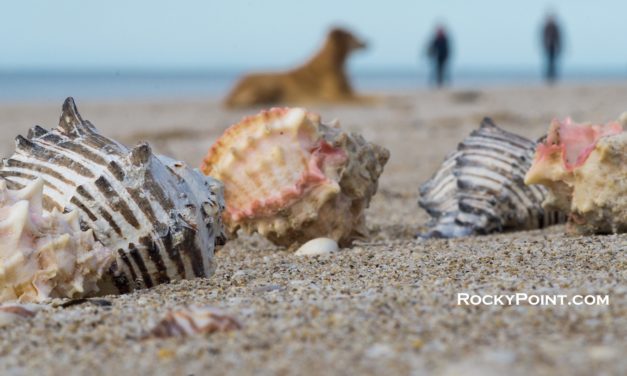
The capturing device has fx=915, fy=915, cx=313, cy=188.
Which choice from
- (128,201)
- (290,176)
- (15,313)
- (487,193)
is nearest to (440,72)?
(487,193)

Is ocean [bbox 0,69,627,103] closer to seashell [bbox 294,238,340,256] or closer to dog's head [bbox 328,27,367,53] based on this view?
dog's head [bbox 328,27,367,53]

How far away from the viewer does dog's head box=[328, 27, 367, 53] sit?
17344 mm

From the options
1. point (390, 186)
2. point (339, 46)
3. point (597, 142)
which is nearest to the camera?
point (597, 142)

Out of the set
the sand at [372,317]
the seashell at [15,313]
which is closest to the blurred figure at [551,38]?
the sand at [372,317]

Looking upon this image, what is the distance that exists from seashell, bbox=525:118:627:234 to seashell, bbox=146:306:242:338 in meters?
1.86

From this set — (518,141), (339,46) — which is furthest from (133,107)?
(518,141)

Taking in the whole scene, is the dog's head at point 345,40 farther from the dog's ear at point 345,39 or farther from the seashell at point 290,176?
the seashell at point 290,176

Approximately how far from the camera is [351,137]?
13.3ft

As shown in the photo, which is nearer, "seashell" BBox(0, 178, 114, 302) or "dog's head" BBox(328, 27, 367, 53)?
"seashell" BBox(0, 178, 114, 302)

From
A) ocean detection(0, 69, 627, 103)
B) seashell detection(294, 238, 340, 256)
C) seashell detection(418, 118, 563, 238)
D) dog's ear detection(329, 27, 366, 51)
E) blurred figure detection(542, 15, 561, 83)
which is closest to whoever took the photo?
seashell detection(294, 238, 340, 256)

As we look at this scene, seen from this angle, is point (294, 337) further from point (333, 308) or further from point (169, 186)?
point (169, 186)

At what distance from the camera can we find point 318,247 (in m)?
3.76

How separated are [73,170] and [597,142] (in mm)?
2042

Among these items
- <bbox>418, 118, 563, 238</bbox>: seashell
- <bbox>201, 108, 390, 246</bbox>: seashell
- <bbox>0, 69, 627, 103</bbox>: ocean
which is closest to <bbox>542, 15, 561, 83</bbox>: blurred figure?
<bbox>0, 69, 627, 103</bbox>: ocean
